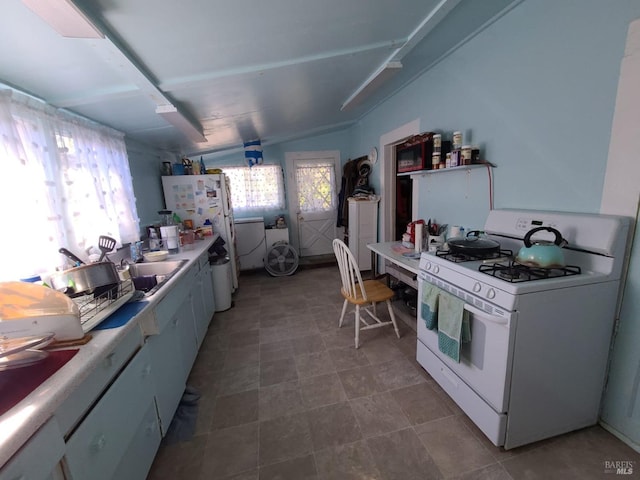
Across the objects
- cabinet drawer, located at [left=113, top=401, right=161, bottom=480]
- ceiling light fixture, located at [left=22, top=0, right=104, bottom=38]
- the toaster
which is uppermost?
ceiling light fixture, located at [left=22, top=0, right=104, bottom=38]

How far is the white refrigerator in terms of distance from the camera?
3209mm

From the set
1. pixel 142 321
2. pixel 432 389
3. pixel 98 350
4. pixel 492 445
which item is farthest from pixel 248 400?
pixel 492 445

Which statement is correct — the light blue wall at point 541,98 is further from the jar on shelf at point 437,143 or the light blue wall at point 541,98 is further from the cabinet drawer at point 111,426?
the cabinet drawer at point 111,426

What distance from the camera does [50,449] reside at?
0.71 m

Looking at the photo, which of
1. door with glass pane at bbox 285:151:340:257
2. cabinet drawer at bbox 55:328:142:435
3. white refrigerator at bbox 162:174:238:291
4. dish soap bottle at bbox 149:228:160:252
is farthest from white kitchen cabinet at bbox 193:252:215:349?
door with glass pane at bbox 285:151:340:257

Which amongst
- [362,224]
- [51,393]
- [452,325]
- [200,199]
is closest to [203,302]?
[200,199]

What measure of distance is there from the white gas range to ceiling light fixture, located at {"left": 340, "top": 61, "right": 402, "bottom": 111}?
1.49 meters

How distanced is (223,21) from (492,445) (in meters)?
2.44

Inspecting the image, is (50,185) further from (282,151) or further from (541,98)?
(282,151)

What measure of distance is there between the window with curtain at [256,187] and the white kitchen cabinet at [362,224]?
1.51 metres

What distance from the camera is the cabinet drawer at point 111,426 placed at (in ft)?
2.71

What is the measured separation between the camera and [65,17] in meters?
0.83

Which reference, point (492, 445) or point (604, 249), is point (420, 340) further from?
point (604, 249)

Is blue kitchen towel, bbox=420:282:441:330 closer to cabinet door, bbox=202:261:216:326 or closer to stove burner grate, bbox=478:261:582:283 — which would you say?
stove burner grate, bbox=478:261:582:283
